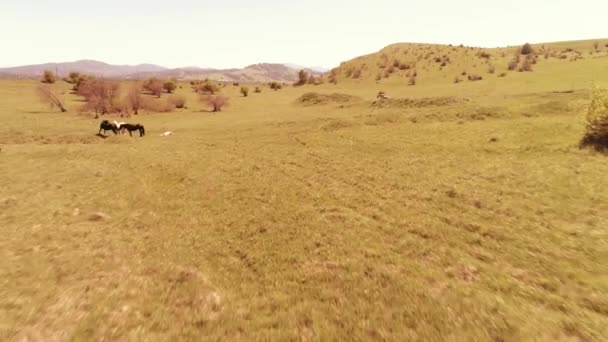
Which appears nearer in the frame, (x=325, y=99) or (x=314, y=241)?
(x=314, y=241)

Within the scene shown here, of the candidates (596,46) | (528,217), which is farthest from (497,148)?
(596,46)

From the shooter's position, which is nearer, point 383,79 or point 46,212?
point 46,212

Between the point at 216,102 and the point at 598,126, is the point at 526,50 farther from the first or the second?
the point at 598,126

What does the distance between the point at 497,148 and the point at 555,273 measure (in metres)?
13.0

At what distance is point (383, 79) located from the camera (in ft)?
238

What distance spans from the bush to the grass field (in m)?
0.82

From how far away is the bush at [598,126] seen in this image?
1766cm

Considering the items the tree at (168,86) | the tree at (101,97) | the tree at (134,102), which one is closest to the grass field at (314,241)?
the tree at (101,97)

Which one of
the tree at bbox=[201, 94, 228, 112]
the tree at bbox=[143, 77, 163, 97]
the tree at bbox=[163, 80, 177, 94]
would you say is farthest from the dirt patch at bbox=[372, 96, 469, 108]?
the tree at bbox=[163, 80, 177, 94]

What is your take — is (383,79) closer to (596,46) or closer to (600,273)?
(596,46)

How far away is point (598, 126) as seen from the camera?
1795cm

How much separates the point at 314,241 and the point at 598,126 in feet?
57.9

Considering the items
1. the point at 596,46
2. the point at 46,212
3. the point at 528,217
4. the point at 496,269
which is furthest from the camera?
the point at 596,46

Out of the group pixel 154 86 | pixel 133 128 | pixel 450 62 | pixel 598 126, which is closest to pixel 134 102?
pixel 133 128
